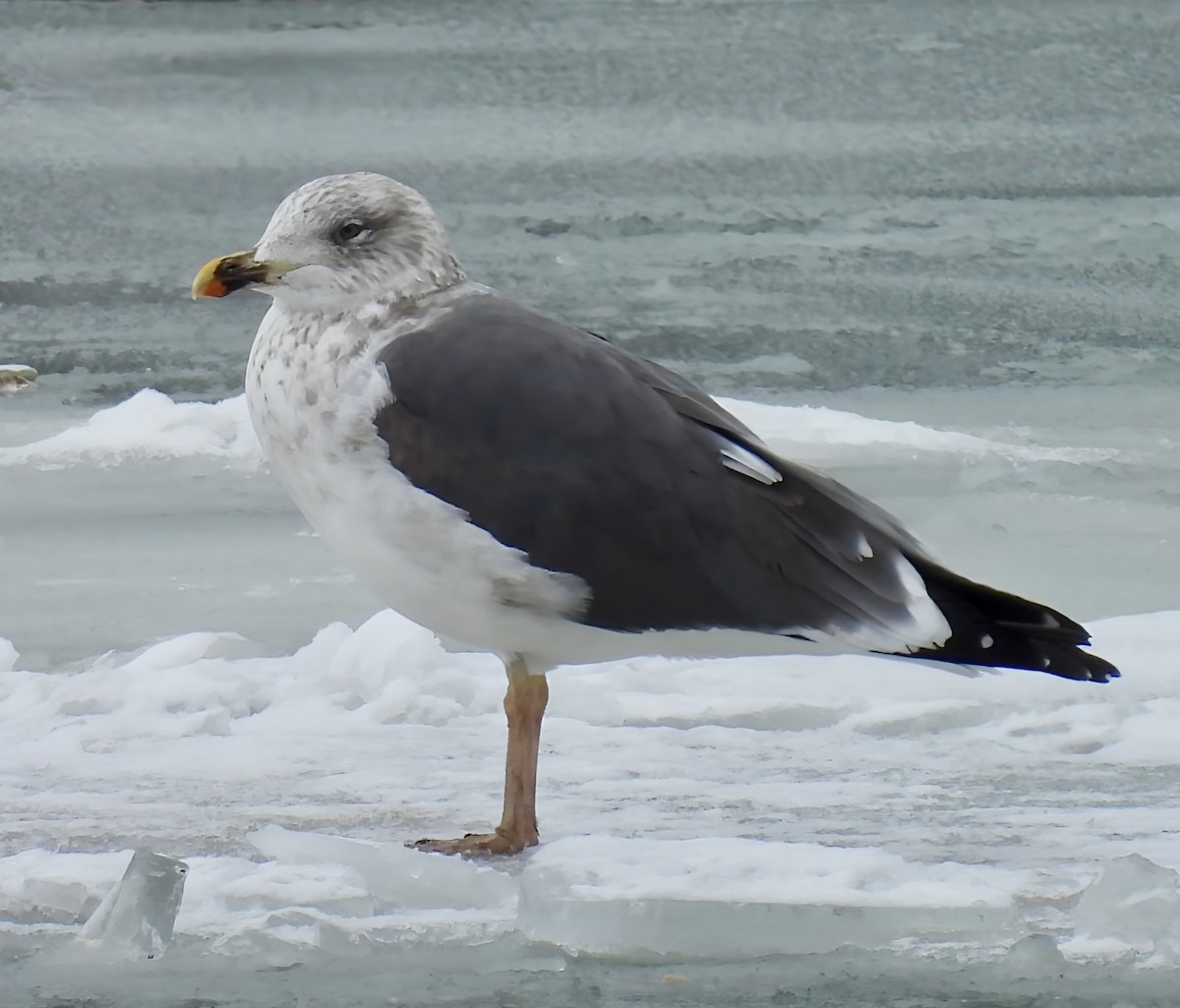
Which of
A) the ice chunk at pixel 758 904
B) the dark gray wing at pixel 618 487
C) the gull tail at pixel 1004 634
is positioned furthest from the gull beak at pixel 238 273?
the gull tail at pixel 1004 634

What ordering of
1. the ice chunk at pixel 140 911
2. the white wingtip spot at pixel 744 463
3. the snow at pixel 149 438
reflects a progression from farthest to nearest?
the snow at pixel 149 438 → the white wingtip spot at pixel 744 463 → the ice chunk at pixel 140 911

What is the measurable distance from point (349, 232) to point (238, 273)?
0.18 meters

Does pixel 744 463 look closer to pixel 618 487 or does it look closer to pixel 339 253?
pixel 618 487

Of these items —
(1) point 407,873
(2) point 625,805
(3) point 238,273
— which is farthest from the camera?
(2) point 625,805

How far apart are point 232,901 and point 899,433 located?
3.00 m

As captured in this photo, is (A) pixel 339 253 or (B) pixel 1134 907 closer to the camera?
(B) pixel 1134 907

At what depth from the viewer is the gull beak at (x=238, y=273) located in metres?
2.91

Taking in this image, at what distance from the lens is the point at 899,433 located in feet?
17.2

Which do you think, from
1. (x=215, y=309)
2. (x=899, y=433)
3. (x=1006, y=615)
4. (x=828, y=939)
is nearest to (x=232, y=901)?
(x=828, y=939)

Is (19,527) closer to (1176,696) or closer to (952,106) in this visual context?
(1176,696)

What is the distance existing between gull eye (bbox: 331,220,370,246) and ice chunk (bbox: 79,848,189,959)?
3.15 ft

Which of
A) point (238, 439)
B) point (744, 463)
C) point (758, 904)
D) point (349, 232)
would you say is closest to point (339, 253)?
point (349, 232)

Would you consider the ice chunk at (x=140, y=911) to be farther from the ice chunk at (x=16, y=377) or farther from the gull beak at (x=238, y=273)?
the ice chunk at (x=16, y=377)

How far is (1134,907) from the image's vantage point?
255 centimetres
